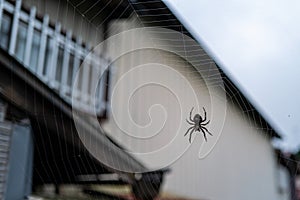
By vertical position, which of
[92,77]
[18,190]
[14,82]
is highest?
[92,77]

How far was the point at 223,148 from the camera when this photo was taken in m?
2.20

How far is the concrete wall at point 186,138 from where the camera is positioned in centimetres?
182

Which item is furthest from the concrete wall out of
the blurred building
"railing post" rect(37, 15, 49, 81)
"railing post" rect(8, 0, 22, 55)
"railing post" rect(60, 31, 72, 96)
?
"railing post" rect(8, 0, 22, 55)

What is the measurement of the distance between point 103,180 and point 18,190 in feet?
1.42

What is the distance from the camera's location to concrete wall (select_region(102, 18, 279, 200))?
5.98 ft

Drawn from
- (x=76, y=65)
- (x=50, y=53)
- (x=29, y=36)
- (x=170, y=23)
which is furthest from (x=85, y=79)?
(x=170, y=23)

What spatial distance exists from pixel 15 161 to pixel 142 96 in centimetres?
80

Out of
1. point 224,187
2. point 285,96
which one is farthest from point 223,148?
point 285,96

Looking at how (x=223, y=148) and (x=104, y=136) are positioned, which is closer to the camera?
(x=104, y=136)

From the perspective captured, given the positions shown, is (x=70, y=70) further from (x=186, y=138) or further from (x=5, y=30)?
(x=186, y=138)

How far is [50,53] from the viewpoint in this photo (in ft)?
5.37

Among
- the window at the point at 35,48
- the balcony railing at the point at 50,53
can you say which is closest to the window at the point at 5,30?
the balcony railing at the point at 50,53

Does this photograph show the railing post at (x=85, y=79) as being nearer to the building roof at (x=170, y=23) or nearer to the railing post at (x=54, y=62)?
the railing post at (x=54, y=62)

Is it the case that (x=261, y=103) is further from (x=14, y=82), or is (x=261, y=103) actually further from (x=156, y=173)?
(x=14, y=82)
